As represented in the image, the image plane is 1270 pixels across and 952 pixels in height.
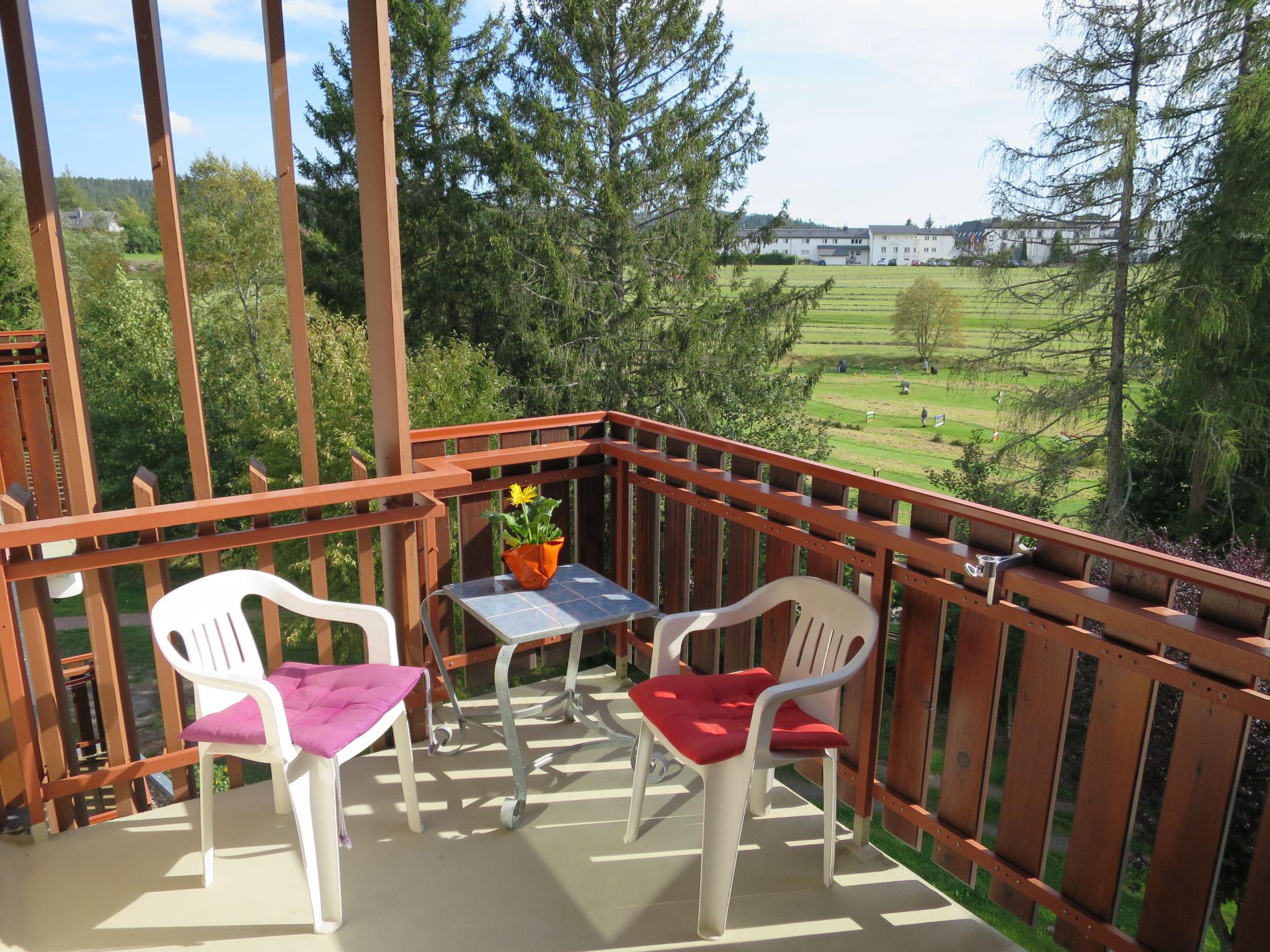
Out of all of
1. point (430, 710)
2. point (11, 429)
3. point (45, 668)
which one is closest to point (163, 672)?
point (45, 668)

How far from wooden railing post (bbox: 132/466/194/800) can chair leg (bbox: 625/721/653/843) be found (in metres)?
1.31

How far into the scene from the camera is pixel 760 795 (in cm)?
248

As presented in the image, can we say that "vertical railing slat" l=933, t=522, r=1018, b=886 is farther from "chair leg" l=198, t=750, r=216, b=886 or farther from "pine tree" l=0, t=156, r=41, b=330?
"pine tree" l=0, t=156, r=41, b=330

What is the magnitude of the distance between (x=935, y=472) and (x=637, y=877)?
19831mm

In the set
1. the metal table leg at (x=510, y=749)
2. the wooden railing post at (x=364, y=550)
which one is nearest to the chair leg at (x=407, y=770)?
the metal table leg at (x=510, y=749)

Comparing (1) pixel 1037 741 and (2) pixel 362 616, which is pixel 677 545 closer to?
(2) pixel 362 616

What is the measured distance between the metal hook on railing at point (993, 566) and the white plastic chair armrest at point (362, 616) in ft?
4.92

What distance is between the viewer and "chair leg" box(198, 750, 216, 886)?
211 centimetres

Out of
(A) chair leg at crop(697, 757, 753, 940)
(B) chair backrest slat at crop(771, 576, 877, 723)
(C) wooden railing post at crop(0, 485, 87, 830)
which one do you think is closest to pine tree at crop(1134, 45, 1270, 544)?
(B) chair backrest slat at crop(771, 576, 877, 723)

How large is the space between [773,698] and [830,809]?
479 millimetres

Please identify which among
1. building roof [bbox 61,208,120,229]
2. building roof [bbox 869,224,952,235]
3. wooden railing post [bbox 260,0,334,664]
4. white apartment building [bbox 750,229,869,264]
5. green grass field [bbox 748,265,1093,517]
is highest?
building roof [bbox 869,224,952,235]

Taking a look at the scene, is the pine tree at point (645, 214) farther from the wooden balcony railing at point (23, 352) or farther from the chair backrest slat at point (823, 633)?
the chair backrest slat at point (823, 633)

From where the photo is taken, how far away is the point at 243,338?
69.4 ft

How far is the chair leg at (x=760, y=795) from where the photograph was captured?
8.12 ft
